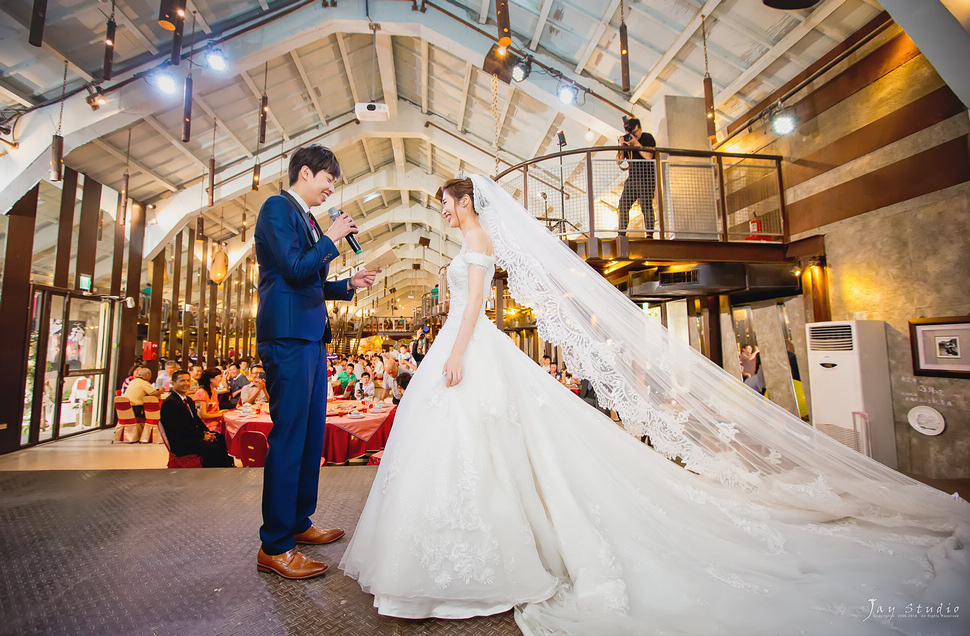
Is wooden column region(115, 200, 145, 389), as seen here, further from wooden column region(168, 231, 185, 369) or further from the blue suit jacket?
the blue suit jacket

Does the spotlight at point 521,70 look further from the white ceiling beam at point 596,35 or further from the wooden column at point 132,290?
the wooden column at point 132,290

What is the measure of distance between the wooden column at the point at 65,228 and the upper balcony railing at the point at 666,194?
309 inches

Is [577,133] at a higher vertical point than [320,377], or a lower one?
higher

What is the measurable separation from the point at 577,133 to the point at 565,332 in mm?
8469

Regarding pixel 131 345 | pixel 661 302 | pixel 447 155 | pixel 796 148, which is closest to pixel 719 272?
pixel 796 148

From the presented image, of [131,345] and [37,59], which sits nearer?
Result: [37,59]

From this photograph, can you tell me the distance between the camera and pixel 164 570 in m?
1.74

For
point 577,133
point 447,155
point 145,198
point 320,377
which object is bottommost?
point 320,377

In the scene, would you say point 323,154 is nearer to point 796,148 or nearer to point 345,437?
point 345,437

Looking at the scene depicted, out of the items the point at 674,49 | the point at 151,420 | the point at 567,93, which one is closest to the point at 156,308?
the point at 151,420

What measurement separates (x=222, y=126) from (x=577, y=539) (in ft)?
35.6

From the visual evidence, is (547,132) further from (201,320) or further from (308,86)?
(201,320)

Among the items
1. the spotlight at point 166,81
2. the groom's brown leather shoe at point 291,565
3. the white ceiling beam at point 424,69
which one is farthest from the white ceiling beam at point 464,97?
the groom's brown leather shoe at point 291,565

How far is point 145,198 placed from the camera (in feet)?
32.1
